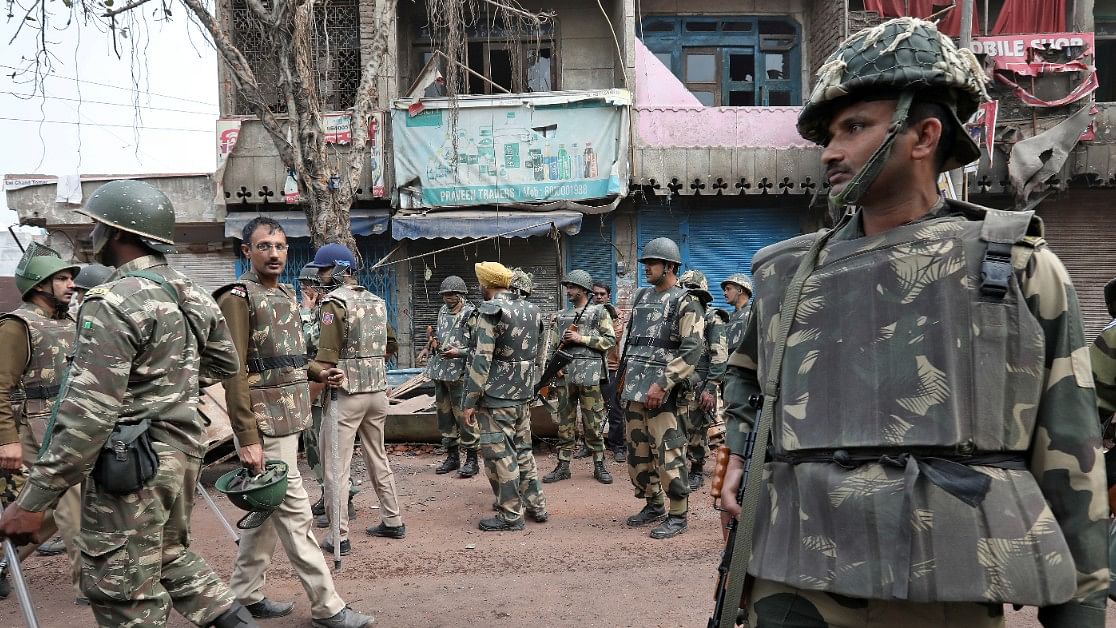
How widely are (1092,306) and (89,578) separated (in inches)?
645

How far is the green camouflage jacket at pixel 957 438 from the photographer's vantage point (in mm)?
1563

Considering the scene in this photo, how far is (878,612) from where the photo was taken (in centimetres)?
170

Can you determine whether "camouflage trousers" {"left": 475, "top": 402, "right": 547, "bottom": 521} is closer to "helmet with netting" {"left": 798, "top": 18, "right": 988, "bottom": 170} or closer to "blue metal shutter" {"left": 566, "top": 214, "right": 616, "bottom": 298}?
"helmet with netting" {"left": 798, "top": 18, "right": 988, "bottom": 170}

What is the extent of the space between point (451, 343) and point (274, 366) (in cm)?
410

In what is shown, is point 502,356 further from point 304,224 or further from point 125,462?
point 304,224

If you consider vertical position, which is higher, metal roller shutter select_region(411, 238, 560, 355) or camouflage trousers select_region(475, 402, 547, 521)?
metal roller shutter select_region(411, 238, 560, 355)

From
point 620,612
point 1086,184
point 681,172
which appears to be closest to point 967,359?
point 620,612

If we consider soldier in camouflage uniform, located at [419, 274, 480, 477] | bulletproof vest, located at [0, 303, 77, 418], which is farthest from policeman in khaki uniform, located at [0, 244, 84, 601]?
soldier in camouflage uniform, located at [419, 274, 480, 477]

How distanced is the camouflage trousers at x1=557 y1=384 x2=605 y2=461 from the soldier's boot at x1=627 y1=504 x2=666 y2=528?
6.23 ft

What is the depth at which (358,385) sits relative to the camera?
242 inches

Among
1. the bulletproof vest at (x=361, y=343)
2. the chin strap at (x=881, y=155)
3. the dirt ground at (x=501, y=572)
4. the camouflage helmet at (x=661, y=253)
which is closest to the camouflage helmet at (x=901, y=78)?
the chin strap at (x=881, y=155)

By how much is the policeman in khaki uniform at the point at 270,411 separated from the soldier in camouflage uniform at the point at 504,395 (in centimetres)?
175

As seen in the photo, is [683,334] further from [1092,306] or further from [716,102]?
[1092,306]

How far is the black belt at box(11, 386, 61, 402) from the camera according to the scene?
5.38 m
